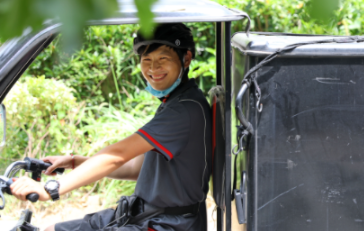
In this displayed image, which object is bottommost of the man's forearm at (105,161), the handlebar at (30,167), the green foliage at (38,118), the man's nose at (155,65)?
the green foliage at (38,118)

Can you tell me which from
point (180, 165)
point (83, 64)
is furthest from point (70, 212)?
point (180, 165)

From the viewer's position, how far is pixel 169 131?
1.74 m

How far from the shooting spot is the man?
5.54 ft

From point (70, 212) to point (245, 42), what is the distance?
124 inches

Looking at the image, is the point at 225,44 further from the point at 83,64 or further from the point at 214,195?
the point at 83,64

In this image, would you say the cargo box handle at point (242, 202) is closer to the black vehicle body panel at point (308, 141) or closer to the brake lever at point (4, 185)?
the black vehicle body panel at point (308, 141)

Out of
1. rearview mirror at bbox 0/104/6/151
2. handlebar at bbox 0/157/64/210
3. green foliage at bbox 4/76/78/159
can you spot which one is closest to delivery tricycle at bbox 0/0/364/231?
rearview mirror at bbox 0/104/6/151

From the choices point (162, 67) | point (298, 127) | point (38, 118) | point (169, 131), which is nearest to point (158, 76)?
point (162, 67)

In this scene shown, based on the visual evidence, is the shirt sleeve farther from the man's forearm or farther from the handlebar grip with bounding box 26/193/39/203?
the handlebar grip with bounding box 26/193/39/203

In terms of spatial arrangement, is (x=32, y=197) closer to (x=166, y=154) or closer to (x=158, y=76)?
(x=166, y=154)

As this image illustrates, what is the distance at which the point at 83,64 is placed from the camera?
5207 millimetres

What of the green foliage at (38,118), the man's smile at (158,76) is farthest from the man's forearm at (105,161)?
the green foliage at (38,118)

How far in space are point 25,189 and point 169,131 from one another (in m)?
0.64

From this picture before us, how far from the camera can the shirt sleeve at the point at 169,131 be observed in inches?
67.1
